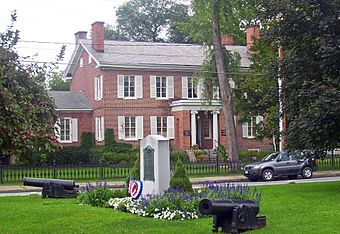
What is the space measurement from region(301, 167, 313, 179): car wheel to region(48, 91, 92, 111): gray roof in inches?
879

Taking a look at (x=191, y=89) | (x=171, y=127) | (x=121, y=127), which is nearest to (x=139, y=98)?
(x=121, y=127)

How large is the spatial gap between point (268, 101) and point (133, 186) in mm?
8529

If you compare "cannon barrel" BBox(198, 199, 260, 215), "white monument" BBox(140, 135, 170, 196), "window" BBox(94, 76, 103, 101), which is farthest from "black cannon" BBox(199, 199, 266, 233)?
"window" BBox(94, 76, 103, 101)

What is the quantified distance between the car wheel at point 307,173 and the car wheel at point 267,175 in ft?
6.39

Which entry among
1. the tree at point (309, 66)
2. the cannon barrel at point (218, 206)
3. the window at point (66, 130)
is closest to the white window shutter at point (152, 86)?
the window at point (66, 130)

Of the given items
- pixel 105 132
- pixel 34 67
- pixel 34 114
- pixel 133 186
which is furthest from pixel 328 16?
pixel 105 132

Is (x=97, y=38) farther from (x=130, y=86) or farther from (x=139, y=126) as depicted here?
(x=139, y=126)

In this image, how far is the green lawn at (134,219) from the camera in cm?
1250

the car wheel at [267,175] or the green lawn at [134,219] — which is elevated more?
the car wheel at [267,175]

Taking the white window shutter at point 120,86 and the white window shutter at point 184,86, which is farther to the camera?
the white window shutter at point 184,86

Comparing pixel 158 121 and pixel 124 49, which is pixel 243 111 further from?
pixel 124 49

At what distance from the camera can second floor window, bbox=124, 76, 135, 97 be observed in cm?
4759

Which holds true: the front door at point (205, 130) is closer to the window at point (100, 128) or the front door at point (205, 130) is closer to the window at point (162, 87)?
the window at point (162, 87)

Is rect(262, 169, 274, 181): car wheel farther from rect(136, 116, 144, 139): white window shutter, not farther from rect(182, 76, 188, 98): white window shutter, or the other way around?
rect(182, 76, 188, 98): white window shutter
